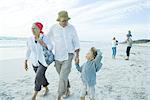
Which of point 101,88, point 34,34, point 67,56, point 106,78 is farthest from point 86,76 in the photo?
point 106,78

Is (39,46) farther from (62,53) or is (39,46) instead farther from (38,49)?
(62,53)

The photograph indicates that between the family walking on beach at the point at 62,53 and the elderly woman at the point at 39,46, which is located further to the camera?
the elderly woman at the point at 39,46

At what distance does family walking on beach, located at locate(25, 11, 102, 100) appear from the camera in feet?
19.7

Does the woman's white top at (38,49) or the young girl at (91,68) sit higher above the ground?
the woman's white top at (38,49)

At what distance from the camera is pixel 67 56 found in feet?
20.2

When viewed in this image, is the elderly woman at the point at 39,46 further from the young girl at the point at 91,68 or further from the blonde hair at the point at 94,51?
the blonde hair at the point at 94,51

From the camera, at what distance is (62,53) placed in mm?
6145

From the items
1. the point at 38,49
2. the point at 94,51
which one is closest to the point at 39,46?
the point at 38,49

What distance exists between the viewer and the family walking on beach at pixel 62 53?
19.7ft

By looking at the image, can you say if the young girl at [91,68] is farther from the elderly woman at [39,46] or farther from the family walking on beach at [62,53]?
the elderly woman at [39,46]

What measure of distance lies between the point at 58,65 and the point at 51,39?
1.94ft

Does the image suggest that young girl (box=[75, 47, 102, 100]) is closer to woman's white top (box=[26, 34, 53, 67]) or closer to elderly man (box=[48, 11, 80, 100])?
elderly man (box=[48, 11, 80, 100])

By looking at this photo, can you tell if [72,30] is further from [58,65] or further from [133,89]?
[133,89]

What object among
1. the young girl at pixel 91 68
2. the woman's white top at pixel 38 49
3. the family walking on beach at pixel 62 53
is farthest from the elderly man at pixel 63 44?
the young girl at pixel 91 68
